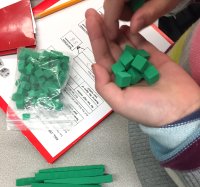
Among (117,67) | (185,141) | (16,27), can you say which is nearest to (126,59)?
(117,67)

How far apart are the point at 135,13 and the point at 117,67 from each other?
0.09m

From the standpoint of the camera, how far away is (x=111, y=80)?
0.47 m

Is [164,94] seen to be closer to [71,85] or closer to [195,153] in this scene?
[195,153]

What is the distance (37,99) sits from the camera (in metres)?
0.59

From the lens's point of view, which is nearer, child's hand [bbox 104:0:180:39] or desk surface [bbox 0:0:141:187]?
child's hand [bbox 104:0:180:39]

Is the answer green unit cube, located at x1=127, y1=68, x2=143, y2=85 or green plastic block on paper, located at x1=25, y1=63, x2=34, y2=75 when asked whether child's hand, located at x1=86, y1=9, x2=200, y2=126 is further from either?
green plastic block on paper, located at x1=25, y1=63, x2=34, y2=75

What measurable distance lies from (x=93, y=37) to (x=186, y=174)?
24 cm

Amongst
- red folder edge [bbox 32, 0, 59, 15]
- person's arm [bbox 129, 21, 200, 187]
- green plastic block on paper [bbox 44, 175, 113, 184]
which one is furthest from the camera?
red folder edge [bbox 32, 0, 59, 15]

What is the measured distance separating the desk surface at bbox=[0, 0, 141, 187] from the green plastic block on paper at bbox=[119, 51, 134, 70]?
0.14 meters

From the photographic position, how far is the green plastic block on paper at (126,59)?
49cm

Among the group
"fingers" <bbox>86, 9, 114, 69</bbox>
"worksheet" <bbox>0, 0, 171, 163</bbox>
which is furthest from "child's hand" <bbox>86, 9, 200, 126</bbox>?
"worksheet" <bbox>0, 0, 171, 163</bbox>

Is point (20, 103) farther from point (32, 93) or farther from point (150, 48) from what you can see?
point (150, 48)

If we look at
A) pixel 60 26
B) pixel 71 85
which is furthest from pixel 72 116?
pixel 60 26

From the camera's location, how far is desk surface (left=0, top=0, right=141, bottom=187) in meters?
0.57
